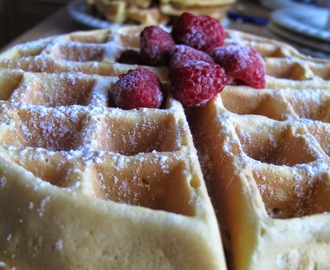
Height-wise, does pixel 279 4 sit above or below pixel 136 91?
below

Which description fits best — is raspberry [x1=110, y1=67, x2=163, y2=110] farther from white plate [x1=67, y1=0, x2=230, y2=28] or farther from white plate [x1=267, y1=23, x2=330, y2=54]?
white plate [x1=267, y1=23, x2=330, y2=54]

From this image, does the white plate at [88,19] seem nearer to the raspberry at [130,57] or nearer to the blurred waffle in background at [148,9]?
the blurred waffle in background at [148,9]

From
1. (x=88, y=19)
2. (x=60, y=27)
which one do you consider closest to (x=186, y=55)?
(x=88, y=19)

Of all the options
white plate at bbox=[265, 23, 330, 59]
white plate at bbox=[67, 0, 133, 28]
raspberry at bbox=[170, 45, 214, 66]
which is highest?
raspberry at bbox=[170, 45, 214, 66]

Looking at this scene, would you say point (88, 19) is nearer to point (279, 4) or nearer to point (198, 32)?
point (198, 32)

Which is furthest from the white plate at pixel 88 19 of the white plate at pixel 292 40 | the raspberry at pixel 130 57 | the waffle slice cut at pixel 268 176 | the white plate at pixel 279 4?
the white plate at pixel 279 4

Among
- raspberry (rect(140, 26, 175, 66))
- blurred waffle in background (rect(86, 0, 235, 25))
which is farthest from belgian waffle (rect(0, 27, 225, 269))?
blurred waffle in background (rect(86, 0, 235, 25))
